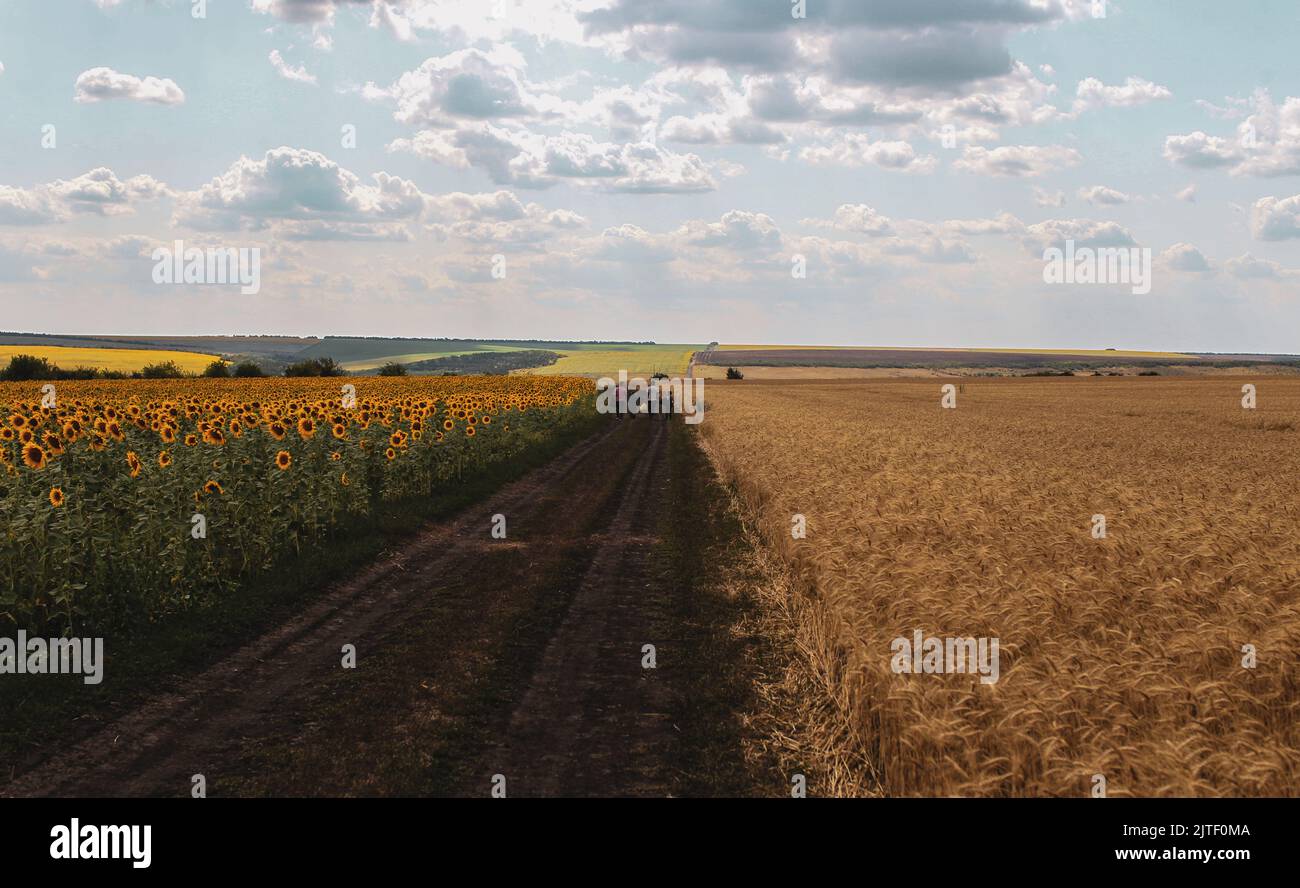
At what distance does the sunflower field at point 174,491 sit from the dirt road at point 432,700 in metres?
1.77

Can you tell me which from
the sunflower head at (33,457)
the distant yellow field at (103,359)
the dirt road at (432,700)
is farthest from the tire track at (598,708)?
the distant yellow field at (103,359)

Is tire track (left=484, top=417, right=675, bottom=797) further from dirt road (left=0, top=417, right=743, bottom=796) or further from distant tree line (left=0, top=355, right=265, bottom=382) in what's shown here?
distant tree line (left=0, top=355, right=265, bottom=382)

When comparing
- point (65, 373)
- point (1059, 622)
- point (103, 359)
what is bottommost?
point (1059, 622)

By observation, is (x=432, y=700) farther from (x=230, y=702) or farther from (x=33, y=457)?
(x=33, y=457)

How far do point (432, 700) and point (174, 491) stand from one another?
6.62m

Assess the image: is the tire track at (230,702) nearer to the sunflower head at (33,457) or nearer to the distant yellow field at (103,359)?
the sunflower head at (33,457)

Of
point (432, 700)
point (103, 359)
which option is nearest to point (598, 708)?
point (432, 700)

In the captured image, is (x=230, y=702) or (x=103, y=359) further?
(x=103, y=359)

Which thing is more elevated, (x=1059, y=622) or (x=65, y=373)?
(x=65, y=373)

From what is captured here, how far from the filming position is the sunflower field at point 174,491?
10852 mm

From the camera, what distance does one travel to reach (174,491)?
13.1 m

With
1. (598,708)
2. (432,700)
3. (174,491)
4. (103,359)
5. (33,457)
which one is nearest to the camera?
(598,708)

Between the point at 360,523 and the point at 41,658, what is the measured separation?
24.9ft
